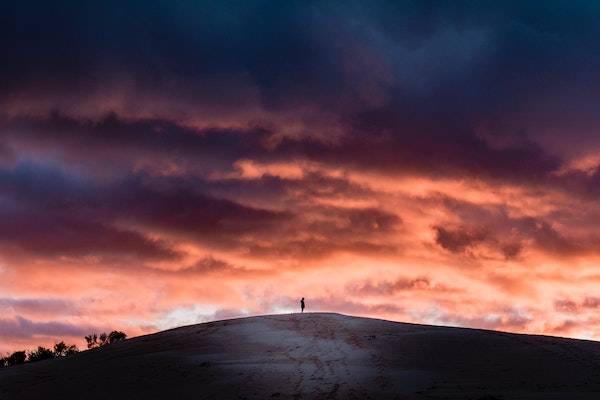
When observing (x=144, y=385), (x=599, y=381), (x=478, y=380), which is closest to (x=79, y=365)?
(x=144, y=385)

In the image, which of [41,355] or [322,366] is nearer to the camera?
[322,366]

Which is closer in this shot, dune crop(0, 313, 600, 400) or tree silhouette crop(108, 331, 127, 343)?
dune crop(0, 313, 600, 400)

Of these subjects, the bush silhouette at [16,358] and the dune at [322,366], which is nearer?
the dune at [322,366]

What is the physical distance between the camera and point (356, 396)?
2197 centimetres

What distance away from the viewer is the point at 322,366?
27031 millimetres

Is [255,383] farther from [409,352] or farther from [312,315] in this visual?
[312,315]

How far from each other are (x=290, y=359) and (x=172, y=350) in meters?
8.48

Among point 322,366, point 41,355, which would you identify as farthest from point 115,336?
point 322,366

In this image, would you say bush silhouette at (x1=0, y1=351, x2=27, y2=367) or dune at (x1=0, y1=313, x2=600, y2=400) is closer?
dune at (x1=0, y1=313, x2=600, y2=400)

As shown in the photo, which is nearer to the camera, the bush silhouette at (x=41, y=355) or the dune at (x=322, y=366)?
the dune at (x=322, y=366)

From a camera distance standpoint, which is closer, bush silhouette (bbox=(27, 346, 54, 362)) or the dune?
the dune

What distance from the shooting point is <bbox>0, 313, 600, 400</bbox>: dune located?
2347 centimetres

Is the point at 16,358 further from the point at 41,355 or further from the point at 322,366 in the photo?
the point at 322,366

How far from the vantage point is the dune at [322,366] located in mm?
23469
